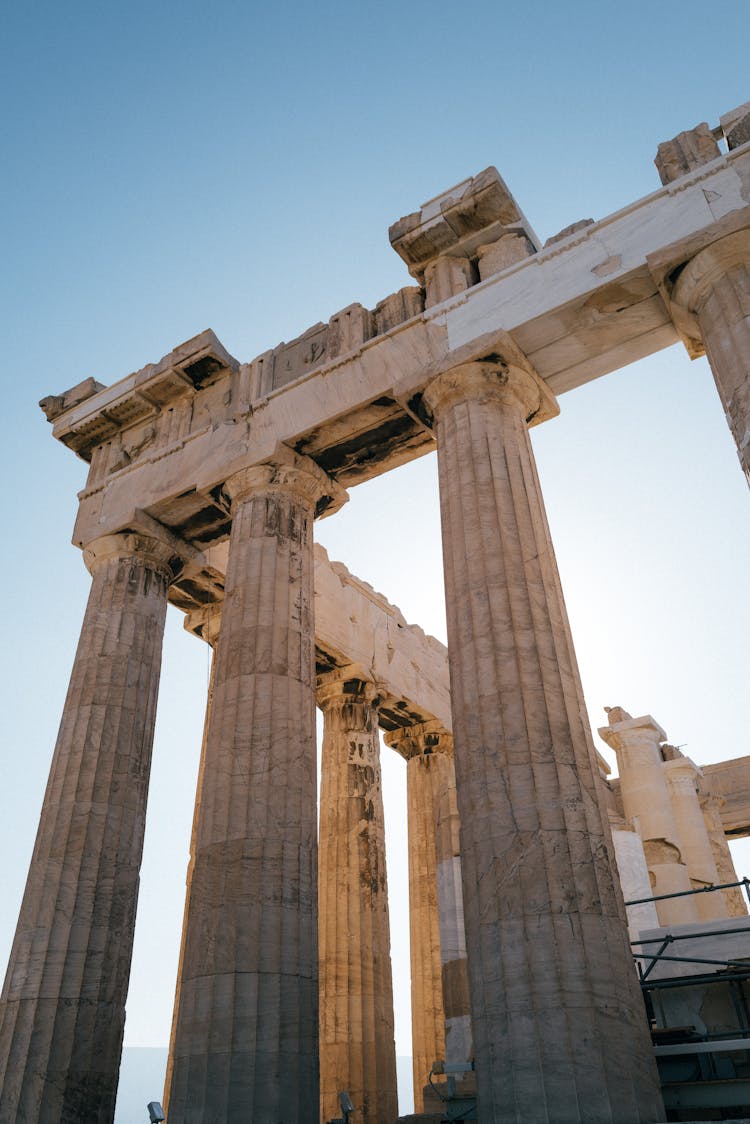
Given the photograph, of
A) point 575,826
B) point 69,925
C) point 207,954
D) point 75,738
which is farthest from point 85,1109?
point 575,826

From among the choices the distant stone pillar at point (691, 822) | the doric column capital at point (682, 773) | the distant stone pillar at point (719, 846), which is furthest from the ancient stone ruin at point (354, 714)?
the distant stone pillar at point (719, 846)

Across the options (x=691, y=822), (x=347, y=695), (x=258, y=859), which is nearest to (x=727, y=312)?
(x=258, y=859)

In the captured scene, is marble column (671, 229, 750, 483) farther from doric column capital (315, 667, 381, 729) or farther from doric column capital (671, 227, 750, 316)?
doric column capital (315, 667, 381, 729)

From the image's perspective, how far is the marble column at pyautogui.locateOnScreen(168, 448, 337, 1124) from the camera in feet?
40.3

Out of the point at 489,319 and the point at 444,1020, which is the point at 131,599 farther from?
the point at 444,1020

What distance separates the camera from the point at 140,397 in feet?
70.1

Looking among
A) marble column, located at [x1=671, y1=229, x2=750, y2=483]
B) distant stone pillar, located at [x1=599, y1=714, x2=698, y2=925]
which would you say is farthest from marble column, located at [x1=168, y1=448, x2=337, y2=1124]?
distant stone pillar, located at [x1=599, y1=714, x2=698, y2=925]

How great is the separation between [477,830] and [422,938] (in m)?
16.3

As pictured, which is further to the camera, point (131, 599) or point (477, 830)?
point (131, 599)

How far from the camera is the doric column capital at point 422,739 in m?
28.1

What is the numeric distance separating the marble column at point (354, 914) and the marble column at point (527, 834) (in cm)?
1079

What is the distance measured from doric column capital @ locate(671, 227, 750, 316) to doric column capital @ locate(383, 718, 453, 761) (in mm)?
16861

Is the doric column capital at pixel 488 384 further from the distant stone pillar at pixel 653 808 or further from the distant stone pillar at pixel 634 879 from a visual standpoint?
the distant stone pillar at pixel 653 808

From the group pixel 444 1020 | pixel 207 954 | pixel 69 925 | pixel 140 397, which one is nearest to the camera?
pixel 207 954
